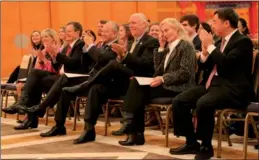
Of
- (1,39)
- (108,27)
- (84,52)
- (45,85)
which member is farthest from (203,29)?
(1,39)

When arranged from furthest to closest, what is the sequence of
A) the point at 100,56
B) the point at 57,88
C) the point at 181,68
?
the point at 57,88
the point at 100,56
the point at 181,68

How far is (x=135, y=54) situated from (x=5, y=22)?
7.74 m

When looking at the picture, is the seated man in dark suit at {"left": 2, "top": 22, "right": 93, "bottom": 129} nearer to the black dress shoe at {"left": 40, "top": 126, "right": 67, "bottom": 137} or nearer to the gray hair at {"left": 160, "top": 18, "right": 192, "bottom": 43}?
the black dress shoe at {"left": 40, "top": 126, "right": 67, "bottom": 137}

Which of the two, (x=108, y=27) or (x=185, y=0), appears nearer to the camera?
(x=108, y=27)

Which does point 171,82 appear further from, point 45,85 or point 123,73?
point 45,85

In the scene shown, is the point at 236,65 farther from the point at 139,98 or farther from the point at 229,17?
the point at 139,98

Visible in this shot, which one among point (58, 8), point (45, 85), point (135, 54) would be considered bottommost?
point (45, 85)

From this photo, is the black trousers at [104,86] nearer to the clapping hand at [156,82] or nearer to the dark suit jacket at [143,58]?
the dark suit jacket at [143,58]

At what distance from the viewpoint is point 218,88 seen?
4.24 metres

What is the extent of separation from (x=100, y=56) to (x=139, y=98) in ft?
2.89

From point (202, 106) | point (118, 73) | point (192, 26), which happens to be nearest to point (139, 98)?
point (118, 73)

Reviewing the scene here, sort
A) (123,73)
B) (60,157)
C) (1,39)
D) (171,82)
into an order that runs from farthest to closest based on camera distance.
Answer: (1,39) < (123,73) < (171,82) < (60,157)

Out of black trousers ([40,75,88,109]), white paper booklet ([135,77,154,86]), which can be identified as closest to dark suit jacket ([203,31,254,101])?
white paper booklet ([135,77,154,86])

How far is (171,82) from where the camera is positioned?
467 cm
